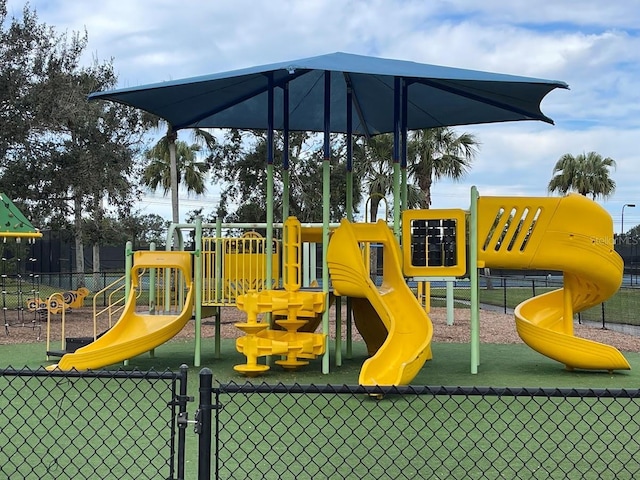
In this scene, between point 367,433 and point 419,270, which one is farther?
point 419,270

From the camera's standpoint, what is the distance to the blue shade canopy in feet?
27.6

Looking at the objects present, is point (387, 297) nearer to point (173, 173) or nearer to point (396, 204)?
point (396, 204)

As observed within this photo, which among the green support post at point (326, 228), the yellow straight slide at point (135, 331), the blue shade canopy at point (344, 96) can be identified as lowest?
the yellow straight slide at point (135, 331)

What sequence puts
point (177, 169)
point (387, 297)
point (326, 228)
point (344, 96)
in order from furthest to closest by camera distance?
1. point (177, 169)
2. point (344, 96)
3. point (326, 228)
4. point (387, 297)

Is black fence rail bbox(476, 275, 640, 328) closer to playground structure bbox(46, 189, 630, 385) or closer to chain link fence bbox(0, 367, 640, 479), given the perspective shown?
playground structure bbox(46, 189, 630, 385)

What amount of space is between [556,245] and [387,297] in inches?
90.0

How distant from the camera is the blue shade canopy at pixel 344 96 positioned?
8414 millimetres

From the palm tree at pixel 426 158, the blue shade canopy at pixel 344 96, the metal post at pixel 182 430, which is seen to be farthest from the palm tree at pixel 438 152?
the metal post at pixel 182 430

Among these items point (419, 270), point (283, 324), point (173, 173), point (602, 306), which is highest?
point (173, 173)

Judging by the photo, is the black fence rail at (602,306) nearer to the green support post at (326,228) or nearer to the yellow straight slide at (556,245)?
the yellow straight slide at (556,245)

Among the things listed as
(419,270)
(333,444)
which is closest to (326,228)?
(419,270)

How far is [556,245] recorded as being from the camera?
9109 mm

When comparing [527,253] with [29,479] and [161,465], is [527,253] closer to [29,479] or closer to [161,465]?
[161,465]

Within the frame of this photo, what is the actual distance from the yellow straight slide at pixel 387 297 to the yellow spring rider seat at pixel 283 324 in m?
0.47
